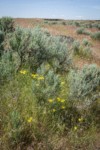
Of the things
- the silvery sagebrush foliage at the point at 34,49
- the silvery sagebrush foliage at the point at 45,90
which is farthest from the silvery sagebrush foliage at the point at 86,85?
the silvery sagebrush foliage at the point at 34,49

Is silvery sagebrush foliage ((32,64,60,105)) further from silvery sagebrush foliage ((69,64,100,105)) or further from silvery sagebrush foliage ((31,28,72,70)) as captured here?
silvery sagebrush foliage ((31,28,72,70))

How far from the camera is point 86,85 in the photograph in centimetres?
492

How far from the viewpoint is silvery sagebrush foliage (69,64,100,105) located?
490 centimetres

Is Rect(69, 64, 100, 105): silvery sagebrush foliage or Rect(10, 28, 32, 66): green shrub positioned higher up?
Rect(10, 28, 32, 66): green shrub

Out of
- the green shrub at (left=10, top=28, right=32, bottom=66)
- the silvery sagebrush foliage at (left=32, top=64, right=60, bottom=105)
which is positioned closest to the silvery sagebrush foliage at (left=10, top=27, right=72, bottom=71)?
the green shrub at (left=10, top=28, right=32, bottom=66)

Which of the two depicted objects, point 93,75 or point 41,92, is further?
point 93,75

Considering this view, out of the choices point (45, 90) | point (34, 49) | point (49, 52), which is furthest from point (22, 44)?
point (45, 90)

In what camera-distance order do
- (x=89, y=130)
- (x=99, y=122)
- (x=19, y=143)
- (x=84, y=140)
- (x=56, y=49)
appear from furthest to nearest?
(x=56, y=49), (x=99, y=122), (x=89, y=130), (x=84, y=140), (x=19, y=143)

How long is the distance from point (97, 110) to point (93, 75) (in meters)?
0.72

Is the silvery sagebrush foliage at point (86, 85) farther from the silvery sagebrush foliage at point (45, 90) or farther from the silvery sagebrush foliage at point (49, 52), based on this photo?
the silvery sagebrush foliage at point (49, 52)

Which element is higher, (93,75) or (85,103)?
(93,75)

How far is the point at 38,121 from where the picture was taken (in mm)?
4273

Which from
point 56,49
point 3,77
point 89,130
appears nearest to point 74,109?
point 89,130

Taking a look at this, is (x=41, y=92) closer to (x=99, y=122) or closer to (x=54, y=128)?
(x=54, y=128)
